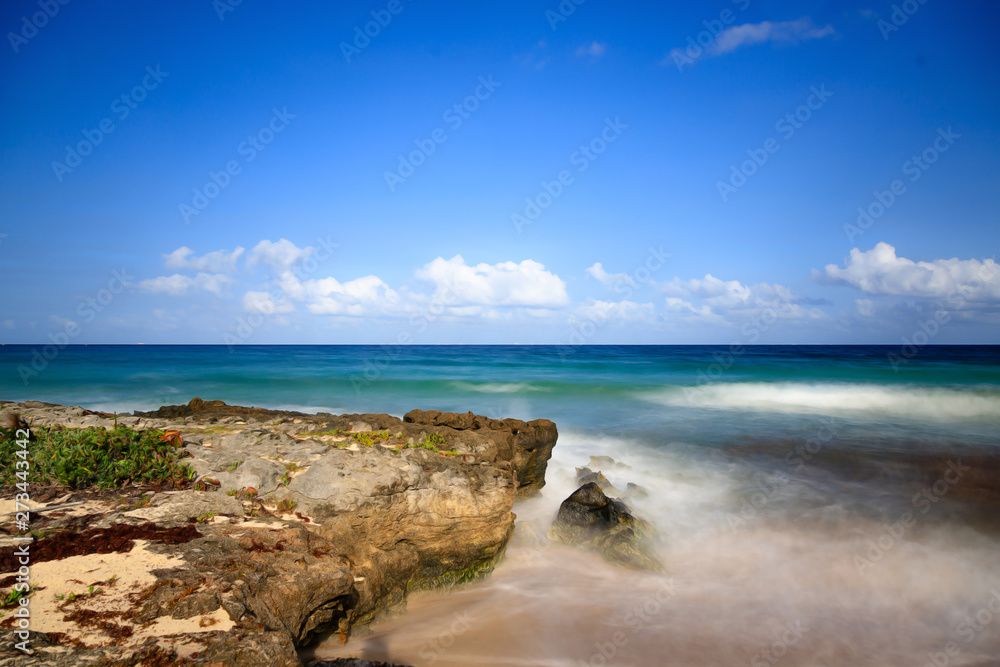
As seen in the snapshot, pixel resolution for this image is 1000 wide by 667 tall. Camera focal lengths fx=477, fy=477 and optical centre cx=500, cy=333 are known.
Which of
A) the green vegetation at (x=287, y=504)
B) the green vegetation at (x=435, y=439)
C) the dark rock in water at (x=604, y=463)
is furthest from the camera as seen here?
the dark rock in water at (x=604, y=463)

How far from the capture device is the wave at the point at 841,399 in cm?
1891

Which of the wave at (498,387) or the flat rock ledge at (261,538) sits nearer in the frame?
the flat rock ledge at (261,538)

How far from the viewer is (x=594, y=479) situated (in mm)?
9719

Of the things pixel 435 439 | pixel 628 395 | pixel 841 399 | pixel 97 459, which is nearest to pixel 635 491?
pixel 435 439

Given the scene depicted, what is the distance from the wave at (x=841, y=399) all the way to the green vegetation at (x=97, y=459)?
742 inches

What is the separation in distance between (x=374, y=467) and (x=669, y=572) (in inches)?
172

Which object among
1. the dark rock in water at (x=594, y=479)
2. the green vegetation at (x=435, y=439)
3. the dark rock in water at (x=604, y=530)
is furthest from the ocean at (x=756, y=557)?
the green vegetation at (x=435, y=439)

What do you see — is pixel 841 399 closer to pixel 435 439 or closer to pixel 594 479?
→ pixel 594 479

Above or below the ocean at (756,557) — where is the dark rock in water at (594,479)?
above

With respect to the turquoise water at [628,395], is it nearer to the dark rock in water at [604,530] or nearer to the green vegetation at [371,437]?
the dark rock in water at [604,530]

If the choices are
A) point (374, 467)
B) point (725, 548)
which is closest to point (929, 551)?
point (725, 548)

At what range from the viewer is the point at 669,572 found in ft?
Result: 22.1

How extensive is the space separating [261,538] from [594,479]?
6.77 metres

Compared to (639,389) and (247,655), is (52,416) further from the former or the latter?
(639,389)
